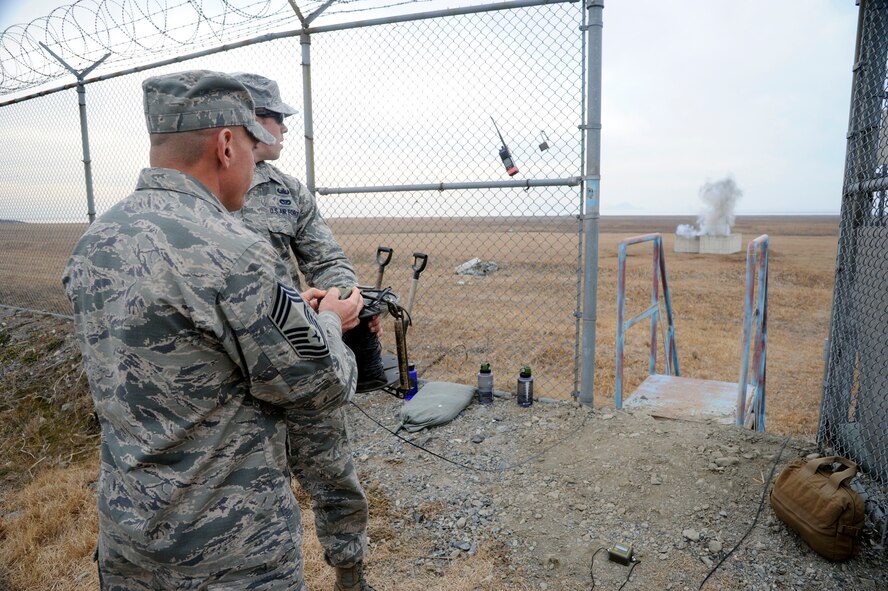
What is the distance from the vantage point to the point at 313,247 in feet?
8.68

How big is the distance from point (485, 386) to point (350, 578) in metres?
2.05

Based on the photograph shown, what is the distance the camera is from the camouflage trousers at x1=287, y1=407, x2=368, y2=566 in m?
2.20

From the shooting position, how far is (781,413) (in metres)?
5.69

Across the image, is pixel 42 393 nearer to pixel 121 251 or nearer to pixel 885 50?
pixel 121 251

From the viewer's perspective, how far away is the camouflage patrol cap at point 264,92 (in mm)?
2424

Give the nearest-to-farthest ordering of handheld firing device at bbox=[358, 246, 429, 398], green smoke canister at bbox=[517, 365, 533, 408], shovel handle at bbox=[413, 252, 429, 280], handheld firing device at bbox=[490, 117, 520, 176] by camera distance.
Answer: handheld firing device at bbox=[358, 246, 429, 398]
shovel handle at bbox=[413, 252, 429, 280]
handheld firing device at bbox=[490, 117, 520, 176]
green smoke canister at bbox=[517, 365, 533, 408]

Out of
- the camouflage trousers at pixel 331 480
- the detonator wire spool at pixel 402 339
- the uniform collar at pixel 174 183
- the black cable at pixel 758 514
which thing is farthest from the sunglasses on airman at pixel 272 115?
the black cable at pixel 758 514

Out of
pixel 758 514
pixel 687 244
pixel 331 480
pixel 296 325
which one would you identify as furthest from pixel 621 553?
pixel 687 244

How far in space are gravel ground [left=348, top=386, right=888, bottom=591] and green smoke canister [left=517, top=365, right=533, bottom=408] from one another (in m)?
0.09

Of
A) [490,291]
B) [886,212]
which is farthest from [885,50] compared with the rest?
[490,291]

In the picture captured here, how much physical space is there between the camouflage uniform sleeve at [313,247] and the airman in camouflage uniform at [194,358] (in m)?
1.13

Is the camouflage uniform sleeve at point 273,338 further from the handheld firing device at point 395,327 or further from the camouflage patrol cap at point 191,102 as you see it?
the handheld firing device at point 395,327

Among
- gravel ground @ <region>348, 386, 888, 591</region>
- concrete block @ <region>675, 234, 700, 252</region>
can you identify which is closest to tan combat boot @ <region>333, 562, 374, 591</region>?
gravel ground @ <region>348, 386, 888, 591</region>

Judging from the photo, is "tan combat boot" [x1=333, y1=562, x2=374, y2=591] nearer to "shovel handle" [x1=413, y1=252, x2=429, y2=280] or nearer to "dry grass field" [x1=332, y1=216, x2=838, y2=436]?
"shovel handle" [x1=413, y1=252, x2=429, y2=280]
